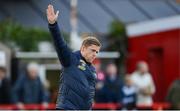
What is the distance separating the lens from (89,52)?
948 centimetres

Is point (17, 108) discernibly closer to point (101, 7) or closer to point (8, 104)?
point (8, 104)

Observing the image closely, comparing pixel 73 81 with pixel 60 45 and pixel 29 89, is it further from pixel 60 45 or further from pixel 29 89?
pixel 29 89

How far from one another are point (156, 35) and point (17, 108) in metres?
7.12

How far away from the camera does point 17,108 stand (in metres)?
16.9

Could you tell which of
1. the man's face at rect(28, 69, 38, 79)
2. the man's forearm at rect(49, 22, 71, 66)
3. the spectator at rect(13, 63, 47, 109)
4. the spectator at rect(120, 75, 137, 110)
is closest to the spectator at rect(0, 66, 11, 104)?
the spectator at rect(13, 63, 47, 109)

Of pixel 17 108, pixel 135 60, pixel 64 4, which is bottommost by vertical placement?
pixel 17 108

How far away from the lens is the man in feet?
30.8

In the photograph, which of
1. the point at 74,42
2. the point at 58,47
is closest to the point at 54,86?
the point at 74,42

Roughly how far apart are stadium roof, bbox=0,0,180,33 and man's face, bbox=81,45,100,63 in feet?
56.7

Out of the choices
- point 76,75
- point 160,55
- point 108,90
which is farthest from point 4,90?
point 76,75

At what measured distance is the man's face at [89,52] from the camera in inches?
371

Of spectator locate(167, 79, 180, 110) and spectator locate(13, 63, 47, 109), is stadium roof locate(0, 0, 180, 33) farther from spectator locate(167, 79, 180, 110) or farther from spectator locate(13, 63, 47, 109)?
spectator locate(167, 79, 180, 110)

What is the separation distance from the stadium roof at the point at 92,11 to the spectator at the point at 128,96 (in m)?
9.81

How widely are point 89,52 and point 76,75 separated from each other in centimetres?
30
